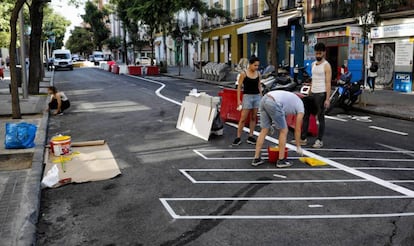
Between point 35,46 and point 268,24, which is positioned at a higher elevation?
point 268,24

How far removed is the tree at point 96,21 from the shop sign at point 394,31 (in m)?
71.1

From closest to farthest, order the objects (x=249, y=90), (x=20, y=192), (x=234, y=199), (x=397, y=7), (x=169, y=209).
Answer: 1. (x=169, y=209)
2. (x=234, y=199)
3. (x=20, y=192)
4. (x=249, y=90)
5. (x=397, y=7)

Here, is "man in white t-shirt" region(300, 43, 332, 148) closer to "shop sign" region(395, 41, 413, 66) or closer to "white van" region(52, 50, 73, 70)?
"shop sign" region(395, 41, 413, 66)

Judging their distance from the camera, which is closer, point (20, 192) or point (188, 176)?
point (20, 192)

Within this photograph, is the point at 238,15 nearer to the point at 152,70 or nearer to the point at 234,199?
the point at 152,70

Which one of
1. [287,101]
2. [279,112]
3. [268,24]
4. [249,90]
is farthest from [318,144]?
[268,24]

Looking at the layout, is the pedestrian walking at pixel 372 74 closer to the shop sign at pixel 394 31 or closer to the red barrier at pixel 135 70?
the shop sign at pixel 394 31

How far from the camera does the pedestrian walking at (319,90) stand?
780 centimetres

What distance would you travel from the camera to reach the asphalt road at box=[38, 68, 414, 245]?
4359 millimetres

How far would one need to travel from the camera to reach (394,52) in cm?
1988

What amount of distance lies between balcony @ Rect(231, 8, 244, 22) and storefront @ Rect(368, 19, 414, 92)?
1698 cm

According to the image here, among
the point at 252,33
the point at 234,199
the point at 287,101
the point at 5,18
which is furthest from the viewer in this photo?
the point at 5,18

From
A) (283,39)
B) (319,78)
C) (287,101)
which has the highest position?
(283,39)

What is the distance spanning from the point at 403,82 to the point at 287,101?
14.7 m
